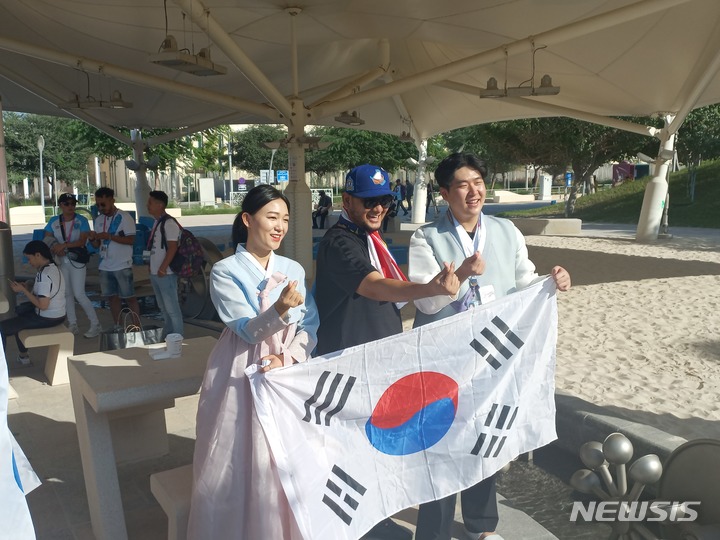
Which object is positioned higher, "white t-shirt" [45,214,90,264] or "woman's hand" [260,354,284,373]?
"white t-shirt" [45,214,90,264]

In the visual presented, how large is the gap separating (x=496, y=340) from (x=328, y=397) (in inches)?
32.1

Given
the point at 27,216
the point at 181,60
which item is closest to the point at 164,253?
the point at 181,60

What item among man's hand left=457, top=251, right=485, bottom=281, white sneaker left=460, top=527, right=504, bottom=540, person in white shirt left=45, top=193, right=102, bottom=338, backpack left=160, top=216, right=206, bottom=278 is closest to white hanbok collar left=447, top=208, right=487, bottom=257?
man's hand left=457, top=251, right=485, bottom=281

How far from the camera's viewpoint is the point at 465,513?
329 centimetres

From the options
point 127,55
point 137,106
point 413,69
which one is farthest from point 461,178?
point 137,106

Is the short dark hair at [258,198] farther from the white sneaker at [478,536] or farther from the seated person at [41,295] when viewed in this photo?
the seated person at [41,295]

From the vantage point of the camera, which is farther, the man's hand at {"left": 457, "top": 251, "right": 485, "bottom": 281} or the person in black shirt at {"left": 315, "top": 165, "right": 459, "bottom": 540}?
the person in black shirt at {"left": 315, "top": 165, "right": 459, "bottom": 540}

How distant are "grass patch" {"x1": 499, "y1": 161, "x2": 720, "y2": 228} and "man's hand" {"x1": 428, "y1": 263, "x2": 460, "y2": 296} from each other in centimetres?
2255

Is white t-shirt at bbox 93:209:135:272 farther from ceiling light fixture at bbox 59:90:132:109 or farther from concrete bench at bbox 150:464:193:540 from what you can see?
ceiling light fixture at bbox 59:90:132:109

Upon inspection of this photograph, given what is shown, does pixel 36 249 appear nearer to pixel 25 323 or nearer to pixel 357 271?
pixel 25 323

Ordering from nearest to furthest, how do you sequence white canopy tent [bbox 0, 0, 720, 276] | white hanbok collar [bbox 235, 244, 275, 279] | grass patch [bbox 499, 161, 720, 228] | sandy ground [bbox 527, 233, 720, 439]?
1. white hanbok collar [bbox 235, 244, 275, 279]
2. sandy ground [bbox 527, 233, 720, 439]
3. white canopy tent [bbox 0, 0, 720, 276]
4. grass patch [bbox 499, 161, 720, 228]

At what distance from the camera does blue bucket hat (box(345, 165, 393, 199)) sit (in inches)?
113

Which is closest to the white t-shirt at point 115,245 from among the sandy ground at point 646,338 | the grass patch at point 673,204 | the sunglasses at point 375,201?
the sandy ground at point 646,338

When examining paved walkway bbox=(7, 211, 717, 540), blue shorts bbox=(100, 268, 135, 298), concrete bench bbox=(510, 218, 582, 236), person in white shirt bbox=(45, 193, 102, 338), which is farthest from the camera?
concrete bench bbox=(510, 218, 582, 236)
